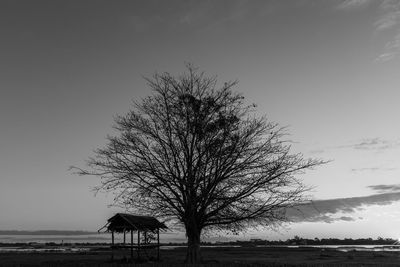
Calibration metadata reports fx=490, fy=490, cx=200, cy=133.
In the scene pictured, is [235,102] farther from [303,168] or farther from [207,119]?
[303,168]

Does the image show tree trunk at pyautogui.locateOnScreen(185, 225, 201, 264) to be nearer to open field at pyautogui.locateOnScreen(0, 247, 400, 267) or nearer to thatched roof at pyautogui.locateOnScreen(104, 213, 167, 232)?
open field at pyautogui.locateOnScreen(0, 247, 400, 267)

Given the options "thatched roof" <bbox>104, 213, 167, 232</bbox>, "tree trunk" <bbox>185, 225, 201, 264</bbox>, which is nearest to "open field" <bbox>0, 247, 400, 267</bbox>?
"tree trunk" <bbox>185, 225, 201, 264</bbox>

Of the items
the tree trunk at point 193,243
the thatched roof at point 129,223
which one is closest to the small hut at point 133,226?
the thatched roof at point 129,223

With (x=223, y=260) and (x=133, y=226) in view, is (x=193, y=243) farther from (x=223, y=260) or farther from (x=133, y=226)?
(x=223, y=260)

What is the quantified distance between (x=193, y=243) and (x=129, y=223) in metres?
13.7

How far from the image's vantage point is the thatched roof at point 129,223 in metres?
42.8

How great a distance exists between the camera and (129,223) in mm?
→ 42500

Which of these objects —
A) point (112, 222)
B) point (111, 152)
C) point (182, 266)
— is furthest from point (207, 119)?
point (112, 222)

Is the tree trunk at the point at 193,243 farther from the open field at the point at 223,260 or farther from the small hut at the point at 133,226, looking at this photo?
the small hut at the point at 133,226

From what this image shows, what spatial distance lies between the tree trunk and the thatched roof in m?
13.2

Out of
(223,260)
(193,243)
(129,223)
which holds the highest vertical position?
(129,223)

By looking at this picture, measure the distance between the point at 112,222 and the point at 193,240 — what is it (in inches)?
632

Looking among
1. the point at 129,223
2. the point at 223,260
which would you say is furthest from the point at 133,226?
the point at 223,260

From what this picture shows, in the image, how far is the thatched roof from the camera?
140ft
